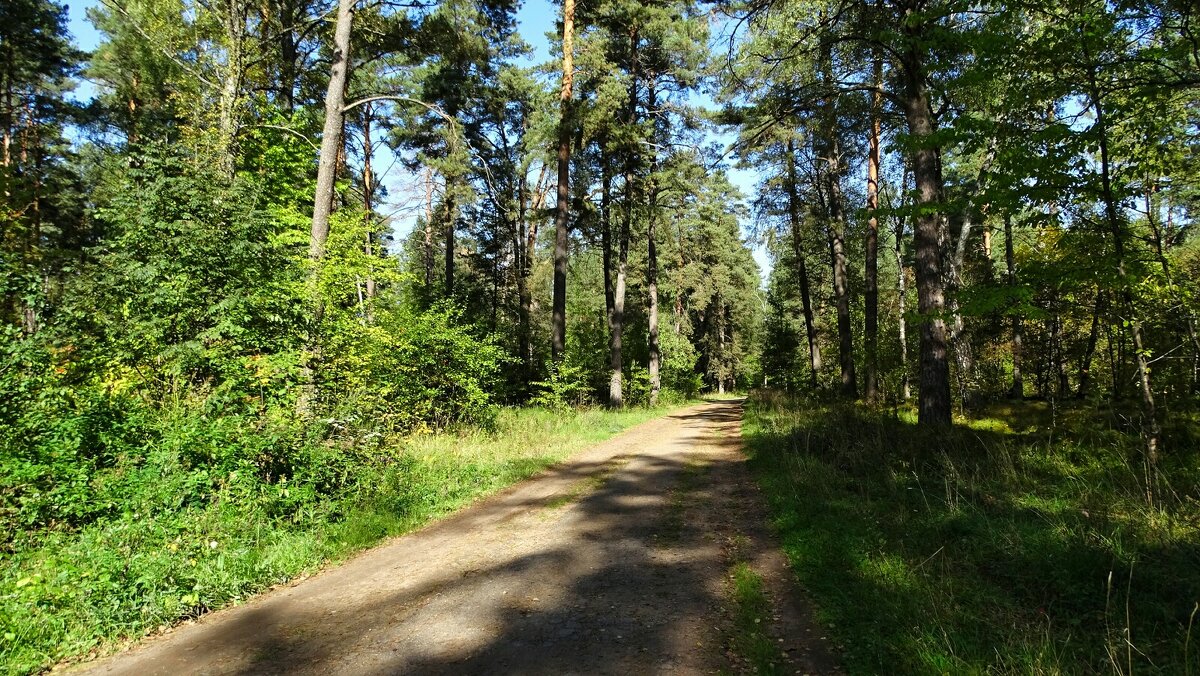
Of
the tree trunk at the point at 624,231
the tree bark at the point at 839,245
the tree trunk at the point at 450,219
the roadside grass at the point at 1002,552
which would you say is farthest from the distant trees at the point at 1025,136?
the tree trunk at the point at 450,219

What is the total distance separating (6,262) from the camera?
5445mm

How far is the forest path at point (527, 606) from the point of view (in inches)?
130

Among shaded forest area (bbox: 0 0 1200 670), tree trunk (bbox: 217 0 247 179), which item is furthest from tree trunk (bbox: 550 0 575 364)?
tree trunk (bbox: 217 0 247 179)

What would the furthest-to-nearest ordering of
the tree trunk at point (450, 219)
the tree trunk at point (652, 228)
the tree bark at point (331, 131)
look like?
the tree trunk at point (450, 219)
the tree trunk at point (652, 228)
the tree bark at point (331, 131)

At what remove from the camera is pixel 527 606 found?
4027mm

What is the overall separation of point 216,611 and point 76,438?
2619mm

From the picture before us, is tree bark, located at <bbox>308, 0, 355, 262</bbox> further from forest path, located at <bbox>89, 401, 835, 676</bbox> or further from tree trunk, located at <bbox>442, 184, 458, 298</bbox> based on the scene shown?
tree trunk, located at <bbox>442, 184, 458, 298</bbox>

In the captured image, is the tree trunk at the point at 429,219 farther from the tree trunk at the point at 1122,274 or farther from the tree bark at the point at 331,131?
the tree trunk at the point at 1122,274

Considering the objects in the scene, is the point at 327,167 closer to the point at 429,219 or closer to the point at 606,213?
the point at 606,213

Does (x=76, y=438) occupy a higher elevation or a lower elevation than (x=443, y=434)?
higher

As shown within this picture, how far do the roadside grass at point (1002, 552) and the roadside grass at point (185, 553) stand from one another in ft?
15.6

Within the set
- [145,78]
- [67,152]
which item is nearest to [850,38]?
[145,78]

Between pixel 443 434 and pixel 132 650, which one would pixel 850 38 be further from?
pixel 132 650

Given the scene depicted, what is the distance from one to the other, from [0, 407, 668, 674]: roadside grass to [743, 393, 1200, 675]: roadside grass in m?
4.76
